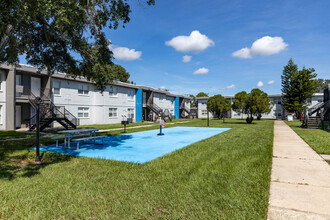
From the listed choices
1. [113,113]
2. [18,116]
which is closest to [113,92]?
[113,113]

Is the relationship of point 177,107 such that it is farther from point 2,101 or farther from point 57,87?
point 2,101

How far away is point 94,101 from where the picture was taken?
27.3 m

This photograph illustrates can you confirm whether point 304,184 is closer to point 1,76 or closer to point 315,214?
point 315,214

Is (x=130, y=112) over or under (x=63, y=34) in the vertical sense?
under

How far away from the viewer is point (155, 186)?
466 cm

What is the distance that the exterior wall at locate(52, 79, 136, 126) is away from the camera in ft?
76.6

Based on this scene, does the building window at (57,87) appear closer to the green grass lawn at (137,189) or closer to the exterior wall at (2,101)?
the exterior wall at (2,101)

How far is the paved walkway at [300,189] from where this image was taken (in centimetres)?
343

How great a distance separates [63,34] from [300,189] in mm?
9905

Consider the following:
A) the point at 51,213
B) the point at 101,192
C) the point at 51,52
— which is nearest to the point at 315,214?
the point at 101,192

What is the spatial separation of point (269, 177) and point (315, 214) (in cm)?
190

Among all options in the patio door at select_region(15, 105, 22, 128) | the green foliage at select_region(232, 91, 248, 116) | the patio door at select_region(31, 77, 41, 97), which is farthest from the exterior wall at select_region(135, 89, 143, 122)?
the patio door at select_region(15, 105, 22, 128)

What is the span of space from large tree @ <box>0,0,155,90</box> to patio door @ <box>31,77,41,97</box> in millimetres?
13261

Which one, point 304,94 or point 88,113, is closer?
point 88,113
